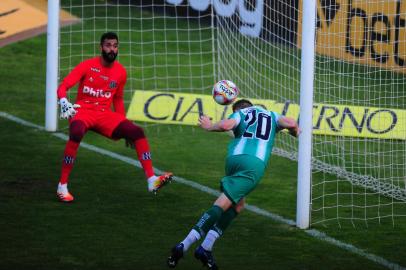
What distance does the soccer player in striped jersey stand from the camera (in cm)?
1007

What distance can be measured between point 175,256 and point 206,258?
0.29 meters

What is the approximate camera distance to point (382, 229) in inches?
474

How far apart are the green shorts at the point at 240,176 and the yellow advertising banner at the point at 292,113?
4.58 meters

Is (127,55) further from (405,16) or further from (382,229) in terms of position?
(382,229)

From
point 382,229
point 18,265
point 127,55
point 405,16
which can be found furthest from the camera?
point 127,55

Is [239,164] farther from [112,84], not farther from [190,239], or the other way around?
[112,84]

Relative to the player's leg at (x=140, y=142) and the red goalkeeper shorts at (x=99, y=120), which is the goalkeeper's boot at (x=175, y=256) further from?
the red goalkeeper shorts at (x=99, y=120)

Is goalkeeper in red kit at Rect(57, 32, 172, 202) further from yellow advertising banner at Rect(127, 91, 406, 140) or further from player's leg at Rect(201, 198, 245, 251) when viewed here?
yellow advertising banner at Rect(127, 91, 406, 140)

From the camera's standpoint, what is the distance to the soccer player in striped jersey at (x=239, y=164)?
33.0 ft

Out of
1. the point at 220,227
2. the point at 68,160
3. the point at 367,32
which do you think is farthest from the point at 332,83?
A: the point at 220,227

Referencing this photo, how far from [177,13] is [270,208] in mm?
10463

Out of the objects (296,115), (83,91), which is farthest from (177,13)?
(83,91)

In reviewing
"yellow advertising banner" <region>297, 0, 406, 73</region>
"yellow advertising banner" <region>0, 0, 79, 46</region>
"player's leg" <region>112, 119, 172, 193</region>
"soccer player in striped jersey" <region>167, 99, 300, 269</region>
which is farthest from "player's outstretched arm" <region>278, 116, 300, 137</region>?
"yellow advertising banner" <region>0, 0, 79, 46</region>

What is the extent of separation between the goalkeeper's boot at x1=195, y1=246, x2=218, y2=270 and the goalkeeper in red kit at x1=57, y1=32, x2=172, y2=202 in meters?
2.78
